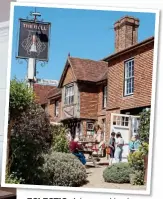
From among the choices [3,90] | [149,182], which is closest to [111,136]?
[149,182]

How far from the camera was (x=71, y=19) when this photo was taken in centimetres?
346

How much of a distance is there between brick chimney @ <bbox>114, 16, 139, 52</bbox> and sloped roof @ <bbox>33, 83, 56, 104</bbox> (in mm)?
737

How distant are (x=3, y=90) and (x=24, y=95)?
227 mm

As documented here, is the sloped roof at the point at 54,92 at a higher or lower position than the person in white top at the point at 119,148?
higher

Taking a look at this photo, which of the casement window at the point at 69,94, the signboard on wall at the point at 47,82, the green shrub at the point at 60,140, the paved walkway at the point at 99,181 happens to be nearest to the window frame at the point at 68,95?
the casement window at the point at 69,94

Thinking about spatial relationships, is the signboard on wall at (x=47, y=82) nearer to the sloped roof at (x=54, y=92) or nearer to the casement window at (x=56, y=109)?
the sloped roof at (x=54, y=92)

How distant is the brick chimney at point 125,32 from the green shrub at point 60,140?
90 cm

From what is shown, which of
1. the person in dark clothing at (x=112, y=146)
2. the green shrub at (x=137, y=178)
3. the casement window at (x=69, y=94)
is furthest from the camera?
the casement window at (x=69, y=94)

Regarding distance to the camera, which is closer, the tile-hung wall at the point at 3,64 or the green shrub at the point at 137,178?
the green shrub at the point at 137,178

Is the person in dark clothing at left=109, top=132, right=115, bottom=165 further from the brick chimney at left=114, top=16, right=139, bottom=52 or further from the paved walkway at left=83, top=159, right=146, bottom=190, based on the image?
the brick chimney at left=114, top=16, right=139, bottom=52

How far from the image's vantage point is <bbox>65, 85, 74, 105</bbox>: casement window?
3615 mm

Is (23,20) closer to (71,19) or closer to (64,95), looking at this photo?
(71,19)

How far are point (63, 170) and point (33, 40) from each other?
1.23 metres

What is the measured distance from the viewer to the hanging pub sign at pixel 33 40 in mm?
3488
